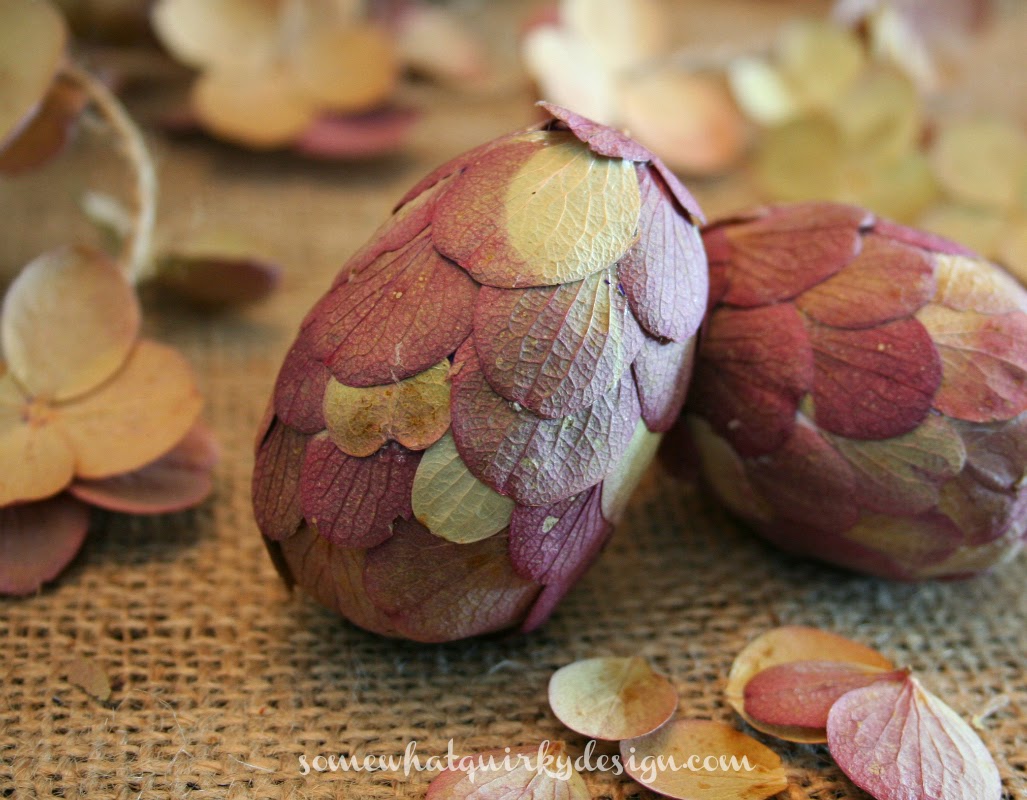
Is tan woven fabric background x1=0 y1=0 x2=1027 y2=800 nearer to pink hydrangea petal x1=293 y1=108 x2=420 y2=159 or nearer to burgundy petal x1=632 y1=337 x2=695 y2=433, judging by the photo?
burgundy petal x1=632 y1=337 x2=695 y2=433

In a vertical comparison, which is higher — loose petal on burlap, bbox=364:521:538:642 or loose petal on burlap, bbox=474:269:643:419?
loose petal on burlap, bbox=474:269:643:419

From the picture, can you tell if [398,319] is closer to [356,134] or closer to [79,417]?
[79,417]

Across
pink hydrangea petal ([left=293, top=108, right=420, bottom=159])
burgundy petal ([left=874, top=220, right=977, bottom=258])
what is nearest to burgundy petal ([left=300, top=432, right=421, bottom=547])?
burgundy petal ([left=874, top=220, right=977, bottom=258])

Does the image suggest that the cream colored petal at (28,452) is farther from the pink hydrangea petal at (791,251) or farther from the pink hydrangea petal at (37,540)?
the pink hydrangea petal at (791,251)

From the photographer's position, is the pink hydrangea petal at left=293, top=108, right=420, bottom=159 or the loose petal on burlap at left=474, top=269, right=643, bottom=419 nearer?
the loose petal on burlap at left=474, top=269, right=643, bottom=419

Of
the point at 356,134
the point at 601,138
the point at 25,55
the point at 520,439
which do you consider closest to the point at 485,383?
the point at 520,439

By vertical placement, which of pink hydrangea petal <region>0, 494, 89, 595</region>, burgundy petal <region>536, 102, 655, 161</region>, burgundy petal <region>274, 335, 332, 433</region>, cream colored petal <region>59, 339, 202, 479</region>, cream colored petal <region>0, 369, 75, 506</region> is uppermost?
burgundy petal <region>536, 102, 655, 161</region>

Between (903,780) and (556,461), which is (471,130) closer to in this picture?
(556,461)

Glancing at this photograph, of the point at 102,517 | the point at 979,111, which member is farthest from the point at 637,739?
the point at 979,111
